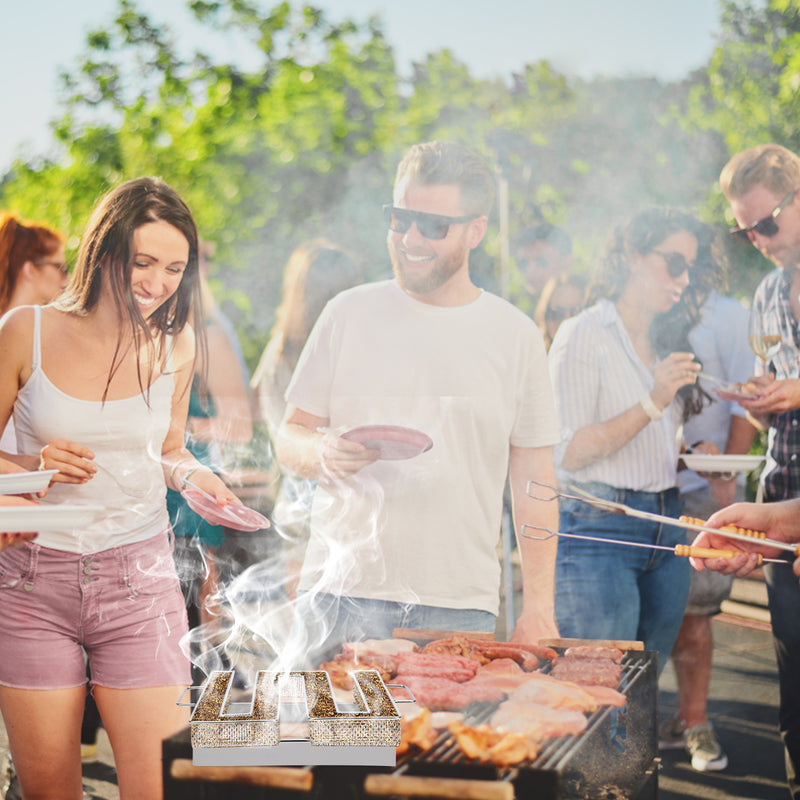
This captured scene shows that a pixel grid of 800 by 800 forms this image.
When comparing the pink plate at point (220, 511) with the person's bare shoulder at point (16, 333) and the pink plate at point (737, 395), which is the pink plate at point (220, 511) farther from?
the pink plate at point (737, 395)

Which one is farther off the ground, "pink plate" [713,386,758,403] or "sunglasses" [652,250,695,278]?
"sunglasses" [652,250,695,278]

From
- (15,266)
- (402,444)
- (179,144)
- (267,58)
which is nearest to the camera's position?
(402,444)

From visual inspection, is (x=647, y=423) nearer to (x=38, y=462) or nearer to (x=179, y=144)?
(x=38, y=462)

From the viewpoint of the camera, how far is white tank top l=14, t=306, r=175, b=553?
1974 millimetres

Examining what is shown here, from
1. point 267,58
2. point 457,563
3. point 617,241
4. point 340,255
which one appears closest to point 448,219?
point 340,255

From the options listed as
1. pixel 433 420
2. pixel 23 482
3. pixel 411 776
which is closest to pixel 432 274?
pixel 433 420

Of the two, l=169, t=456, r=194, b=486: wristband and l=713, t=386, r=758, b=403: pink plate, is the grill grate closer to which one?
l=713, t=386, r=758, b=403: pink plate

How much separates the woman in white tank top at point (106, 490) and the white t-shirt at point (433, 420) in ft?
1.29

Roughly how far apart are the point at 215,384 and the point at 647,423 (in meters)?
1.24

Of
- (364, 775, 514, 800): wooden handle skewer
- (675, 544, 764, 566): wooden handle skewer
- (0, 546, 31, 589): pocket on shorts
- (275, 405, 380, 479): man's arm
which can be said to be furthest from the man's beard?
(364, 775, 514, 800): wooden handle skewer

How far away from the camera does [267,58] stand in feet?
9.77

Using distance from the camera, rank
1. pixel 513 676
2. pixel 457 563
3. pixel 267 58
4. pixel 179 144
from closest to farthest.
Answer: pixel 513 676, pixel 457 563, pixel 267 58, pixel 179 144

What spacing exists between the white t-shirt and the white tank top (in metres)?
0.40

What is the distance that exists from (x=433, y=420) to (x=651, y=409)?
69 centimetres
